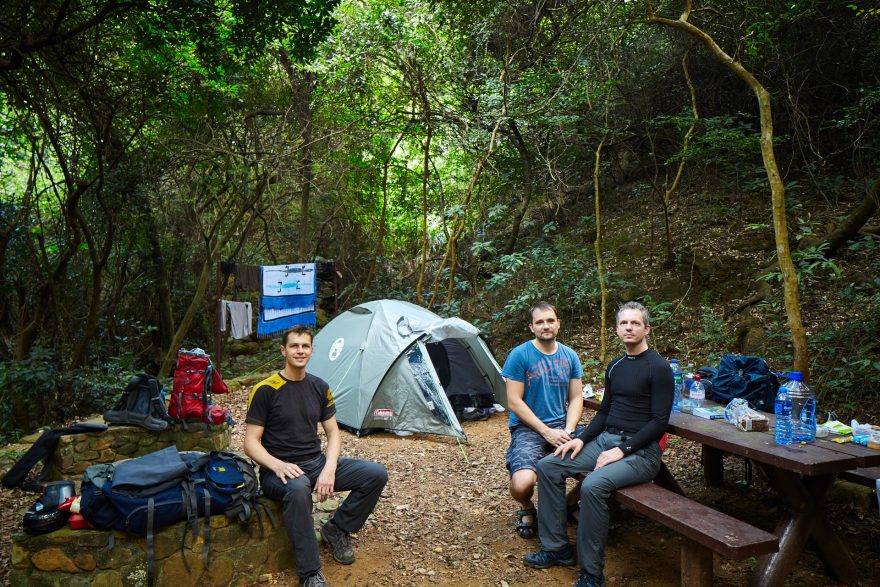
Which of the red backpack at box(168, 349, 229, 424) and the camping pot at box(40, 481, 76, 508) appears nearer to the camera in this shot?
the camping pot at box(40, 481, 76, 508)

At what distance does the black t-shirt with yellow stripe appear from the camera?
9.71 ft

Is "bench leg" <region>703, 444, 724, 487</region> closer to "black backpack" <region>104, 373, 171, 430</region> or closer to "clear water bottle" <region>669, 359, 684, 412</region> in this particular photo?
"clear water bottle" <region>669, 359, 684, 412</region>

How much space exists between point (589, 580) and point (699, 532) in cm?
63

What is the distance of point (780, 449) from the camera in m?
2.54

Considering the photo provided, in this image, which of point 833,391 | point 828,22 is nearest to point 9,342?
point 833,391

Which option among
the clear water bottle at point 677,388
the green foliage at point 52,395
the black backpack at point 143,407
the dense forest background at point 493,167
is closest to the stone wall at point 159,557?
the black backpack at point 143,407

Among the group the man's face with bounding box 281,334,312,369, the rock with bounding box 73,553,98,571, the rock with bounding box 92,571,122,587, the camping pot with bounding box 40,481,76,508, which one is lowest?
the rock with bounding box 92,571,122,587

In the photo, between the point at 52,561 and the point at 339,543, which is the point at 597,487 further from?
the point at 52,561

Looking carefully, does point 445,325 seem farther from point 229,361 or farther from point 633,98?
point 229,361

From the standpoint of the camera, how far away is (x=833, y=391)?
468 cm

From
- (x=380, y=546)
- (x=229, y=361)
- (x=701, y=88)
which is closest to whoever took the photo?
(x=380, y=546)

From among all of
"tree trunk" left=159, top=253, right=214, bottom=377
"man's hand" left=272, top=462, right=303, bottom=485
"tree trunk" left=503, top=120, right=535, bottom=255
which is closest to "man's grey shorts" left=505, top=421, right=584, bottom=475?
"man's hand" left=272, top=462, right=303, bottom=485

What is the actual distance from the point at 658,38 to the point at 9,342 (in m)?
11.0

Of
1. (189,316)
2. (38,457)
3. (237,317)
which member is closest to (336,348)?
(237,317)
